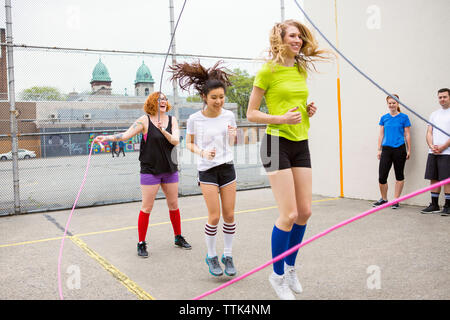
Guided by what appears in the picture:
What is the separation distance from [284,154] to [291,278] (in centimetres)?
106

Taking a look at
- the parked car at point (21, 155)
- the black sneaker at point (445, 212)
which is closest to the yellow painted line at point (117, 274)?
the parked car at point (21, 155)

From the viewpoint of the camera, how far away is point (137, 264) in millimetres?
4160

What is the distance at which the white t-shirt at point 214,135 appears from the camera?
3750mm

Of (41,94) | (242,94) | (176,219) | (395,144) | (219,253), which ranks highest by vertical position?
(242,94)

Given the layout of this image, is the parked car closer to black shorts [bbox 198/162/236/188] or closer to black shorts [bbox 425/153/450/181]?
black shorts [bbox 198/162/236/188]

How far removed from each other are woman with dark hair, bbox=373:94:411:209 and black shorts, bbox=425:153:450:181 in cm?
42

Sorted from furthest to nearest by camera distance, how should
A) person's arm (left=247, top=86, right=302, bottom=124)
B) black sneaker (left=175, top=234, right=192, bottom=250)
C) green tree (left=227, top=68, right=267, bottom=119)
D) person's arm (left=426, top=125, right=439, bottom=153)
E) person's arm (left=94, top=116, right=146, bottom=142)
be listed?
green tree (left=227, top=68, right=267, bottom=119)
person's arm (left=426, top=125, right=439, bottom=153)
black sneaker (left=175, top=234, right=192, bottom=250)
person's arm (left=94, top=116, right=146, bottom=142)
person's arm (left=247, top=86, right=302, bottom=124)

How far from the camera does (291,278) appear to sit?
3.32 metres

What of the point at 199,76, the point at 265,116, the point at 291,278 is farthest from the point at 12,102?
the point at 291,278

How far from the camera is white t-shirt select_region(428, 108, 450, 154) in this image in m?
5.91

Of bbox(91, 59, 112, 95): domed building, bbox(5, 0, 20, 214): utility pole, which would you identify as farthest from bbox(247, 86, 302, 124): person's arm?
bbox(5, 0, 20, 214): utility pole

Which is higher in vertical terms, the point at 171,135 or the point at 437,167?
the point at 171,135

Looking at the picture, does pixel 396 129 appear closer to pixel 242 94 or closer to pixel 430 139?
pixel 430 139
